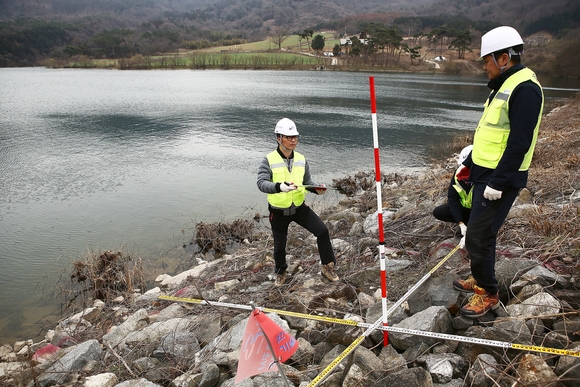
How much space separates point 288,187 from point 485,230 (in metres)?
2.07

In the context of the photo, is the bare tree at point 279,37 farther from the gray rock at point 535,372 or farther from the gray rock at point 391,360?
the gray rock at point 535,372

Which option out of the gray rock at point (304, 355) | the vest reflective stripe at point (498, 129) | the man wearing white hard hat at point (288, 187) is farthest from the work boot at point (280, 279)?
the vest reflective stripe at point (498, 129)

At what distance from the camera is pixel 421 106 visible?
30.6 m

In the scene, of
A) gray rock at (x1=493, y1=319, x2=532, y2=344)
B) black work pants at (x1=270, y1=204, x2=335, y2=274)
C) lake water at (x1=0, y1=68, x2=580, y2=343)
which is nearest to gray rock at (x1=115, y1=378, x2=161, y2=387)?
black work pants at (x1=270, y1=204, x2=335, y2=274)

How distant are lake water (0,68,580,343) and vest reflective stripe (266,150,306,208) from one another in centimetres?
442

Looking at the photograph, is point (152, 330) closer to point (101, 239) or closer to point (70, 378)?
point (70, 378)

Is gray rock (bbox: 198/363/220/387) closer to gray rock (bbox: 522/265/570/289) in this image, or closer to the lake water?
gray rock (bbox: 522/265/570/289)

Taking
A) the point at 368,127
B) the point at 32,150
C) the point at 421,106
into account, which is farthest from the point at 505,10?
the point at 32,150

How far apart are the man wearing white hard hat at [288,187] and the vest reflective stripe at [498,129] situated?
6.20ft

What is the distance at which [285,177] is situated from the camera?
4.73 metres

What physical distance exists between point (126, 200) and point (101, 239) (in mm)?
2583

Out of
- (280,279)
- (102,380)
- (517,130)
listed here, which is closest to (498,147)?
(517,130)

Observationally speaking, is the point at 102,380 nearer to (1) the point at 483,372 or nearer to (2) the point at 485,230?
(1) the point at 483,372

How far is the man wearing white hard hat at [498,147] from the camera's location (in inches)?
116
